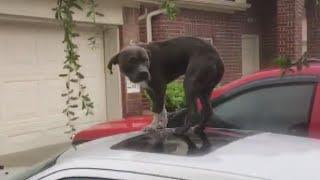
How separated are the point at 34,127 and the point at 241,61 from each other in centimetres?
724

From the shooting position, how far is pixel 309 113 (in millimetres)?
5109

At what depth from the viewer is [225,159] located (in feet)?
9.00

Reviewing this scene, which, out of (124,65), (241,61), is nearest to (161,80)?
(124,65)

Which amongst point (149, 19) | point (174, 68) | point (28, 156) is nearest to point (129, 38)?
point (149, 19)

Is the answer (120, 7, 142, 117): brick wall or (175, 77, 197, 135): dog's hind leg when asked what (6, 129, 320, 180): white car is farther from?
(120, 7, 142, 117): brick wall

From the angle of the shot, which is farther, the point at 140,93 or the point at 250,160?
the point at 140,93

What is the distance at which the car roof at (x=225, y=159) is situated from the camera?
8.59 ft

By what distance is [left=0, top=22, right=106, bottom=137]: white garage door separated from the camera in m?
10.4

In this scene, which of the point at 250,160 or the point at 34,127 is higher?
the point at 250,160

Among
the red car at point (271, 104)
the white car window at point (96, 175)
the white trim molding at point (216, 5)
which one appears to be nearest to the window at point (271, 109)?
the red car at point (271, 104)

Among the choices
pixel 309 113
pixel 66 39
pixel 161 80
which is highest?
pixel 66 39

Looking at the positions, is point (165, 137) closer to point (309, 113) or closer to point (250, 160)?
point (250, 160)

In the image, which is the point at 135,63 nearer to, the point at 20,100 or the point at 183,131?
the point at 183,131

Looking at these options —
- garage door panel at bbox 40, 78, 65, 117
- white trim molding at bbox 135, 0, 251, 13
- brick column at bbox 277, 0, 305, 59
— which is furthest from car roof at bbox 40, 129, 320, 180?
brick column at bbox 277, 0, 305, 59
